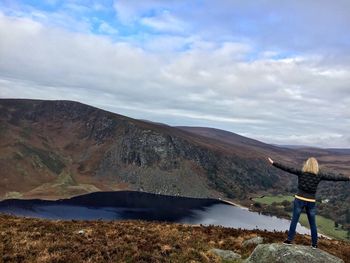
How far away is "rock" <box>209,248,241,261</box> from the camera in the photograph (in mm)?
19239

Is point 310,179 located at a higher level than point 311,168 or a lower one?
lower

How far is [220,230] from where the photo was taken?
92.1 ft

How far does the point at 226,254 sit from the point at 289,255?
4.27m

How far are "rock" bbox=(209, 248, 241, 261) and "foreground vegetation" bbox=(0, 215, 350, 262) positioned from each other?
440 millimetres

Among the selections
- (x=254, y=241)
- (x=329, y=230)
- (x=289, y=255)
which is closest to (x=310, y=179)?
(x=289, y=255)

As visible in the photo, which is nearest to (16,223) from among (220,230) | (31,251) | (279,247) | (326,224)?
(31,251)

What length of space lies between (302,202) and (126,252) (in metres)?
8.83

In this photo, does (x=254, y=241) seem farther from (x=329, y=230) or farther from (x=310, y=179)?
(x=329, y=230)

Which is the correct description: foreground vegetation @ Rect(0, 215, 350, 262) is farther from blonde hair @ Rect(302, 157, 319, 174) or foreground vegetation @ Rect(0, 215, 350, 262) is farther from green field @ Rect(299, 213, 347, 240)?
green field @ Rect(299, 213, 347, 240)

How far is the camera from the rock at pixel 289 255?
16.1 m

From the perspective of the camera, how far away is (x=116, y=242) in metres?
20.8

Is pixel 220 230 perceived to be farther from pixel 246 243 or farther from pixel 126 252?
pixel 126 252

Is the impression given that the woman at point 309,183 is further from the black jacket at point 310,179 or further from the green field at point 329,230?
the green field at point 329,230

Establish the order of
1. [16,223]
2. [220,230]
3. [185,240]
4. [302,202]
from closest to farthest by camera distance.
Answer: [302,202]
[185,240]
[16,223]
[220,230]
